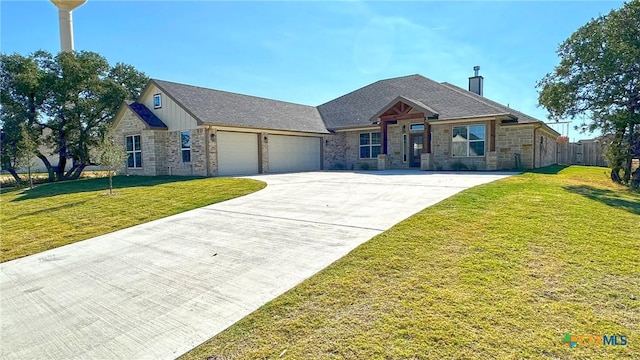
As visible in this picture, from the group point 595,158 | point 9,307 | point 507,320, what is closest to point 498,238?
point 507,320

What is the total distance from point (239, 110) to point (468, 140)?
42.1 feet

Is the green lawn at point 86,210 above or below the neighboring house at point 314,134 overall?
below

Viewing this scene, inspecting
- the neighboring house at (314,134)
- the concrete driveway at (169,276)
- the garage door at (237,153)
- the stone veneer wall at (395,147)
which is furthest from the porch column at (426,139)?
the concrete driveway at (169,276)

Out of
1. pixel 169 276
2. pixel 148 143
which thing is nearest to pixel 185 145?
pixel 148 143

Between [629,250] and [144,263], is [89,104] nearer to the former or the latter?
[144,263]

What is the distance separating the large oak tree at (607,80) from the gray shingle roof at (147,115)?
61.2ft

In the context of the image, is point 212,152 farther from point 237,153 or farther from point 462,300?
point 462,300

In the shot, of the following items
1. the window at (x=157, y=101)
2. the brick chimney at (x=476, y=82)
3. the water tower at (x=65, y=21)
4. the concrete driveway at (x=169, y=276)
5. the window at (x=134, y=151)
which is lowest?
the concrete driveway at (x=169, y=276)

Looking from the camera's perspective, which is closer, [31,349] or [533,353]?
[533,353]

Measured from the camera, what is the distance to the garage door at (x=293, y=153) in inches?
783

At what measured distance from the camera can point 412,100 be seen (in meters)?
19.1

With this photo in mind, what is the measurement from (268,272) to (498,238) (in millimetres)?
3421

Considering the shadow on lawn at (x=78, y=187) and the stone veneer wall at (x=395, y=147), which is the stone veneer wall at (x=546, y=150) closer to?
the stone veneer wall at (x=395, y=147)

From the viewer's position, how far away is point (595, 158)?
25250 mm
